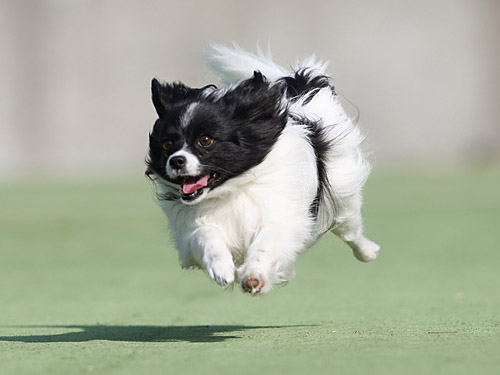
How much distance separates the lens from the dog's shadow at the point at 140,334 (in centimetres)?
471

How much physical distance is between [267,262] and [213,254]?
264 mm

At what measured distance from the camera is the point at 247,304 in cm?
666

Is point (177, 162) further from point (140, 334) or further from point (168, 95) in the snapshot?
point (140, 334)

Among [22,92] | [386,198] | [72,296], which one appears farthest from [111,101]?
[72,296]

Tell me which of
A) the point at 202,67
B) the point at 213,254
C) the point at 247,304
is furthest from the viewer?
the point at 202,67

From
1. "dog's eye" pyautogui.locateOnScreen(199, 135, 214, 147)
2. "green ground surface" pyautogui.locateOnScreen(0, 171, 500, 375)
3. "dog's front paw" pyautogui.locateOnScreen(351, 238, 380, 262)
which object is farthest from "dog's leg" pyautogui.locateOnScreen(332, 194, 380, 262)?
"dog's eye" pyautogui.locateOnScreen(199, 135, 214, 147)

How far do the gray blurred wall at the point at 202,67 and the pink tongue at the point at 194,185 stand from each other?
24043mm

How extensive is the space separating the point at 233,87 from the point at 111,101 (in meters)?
25.9

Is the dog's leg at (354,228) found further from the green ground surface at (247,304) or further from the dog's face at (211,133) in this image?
the dog's face at (211,133)

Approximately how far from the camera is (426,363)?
344 centimetres

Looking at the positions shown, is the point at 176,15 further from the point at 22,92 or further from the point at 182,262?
the point at 182,262

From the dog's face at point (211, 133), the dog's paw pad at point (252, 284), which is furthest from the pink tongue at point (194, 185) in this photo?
the dog's paw pad at point (252, 284)

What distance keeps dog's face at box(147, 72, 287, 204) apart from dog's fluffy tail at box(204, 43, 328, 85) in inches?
35.7

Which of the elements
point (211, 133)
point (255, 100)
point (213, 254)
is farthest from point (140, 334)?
point (255, 100)
